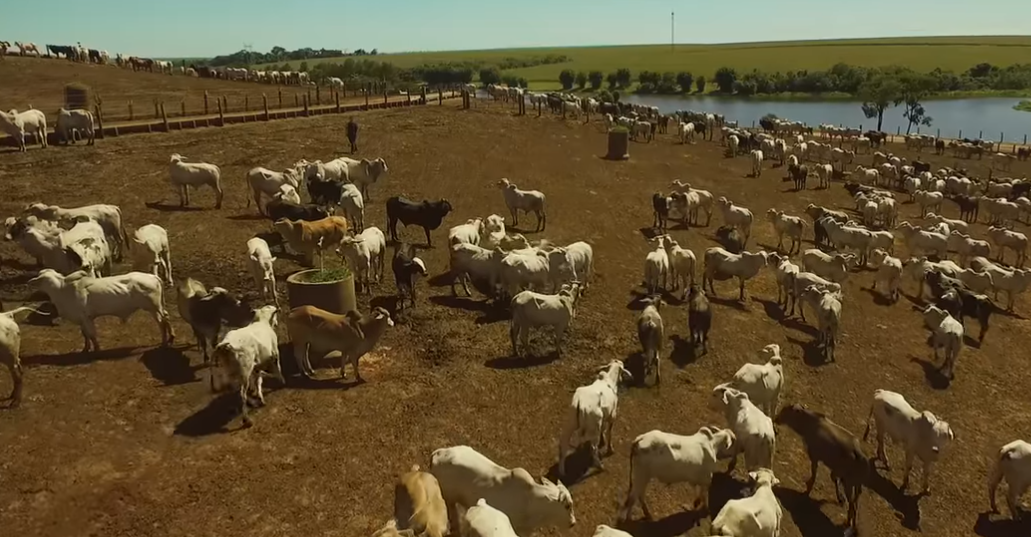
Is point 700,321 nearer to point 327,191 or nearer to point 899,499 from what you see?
point 899,499

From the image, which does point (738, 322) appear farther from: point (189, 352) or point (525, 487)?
point (189, 352)

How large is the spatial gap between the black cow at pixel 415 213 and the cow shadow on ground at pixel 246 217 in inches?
143

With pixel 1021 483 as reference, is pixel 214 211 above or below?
above

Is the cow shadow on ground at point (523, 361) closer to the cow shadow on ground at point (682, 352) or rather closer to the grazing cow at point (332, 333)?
the grazing cow at point (332, 333)

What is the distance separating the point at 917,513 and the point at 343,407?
7857mm

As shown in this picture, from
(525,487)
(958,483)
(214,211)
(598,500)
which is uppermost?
(214,211)

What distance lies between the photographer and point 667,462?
8016 mm

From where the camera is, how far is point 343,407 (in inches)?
396

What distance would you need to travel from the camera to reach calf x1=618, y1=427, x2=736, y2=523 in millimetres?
8023

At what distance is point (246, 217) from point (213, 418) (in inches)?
409

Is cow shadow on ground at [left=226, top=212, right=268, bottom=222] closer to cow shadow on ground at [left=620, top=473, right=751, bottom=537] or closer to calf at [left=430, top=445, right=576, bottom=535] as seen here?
calf at [left=430, top=445, right=576, bottom=535]

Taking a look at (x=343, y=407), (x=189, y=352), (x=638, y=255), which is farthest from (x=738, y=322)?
(x=189, y=352)

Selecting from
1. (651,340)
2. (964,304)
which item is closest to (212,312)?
(651,340)

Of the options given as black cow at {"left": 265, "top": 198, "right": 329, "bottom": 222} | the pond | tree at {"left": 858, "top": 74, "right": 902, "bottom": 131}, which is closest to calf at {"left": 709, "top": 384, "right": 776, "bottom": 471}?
black cow at {"left": 265, "top": 198, "right": 329, "bottom": 222}
